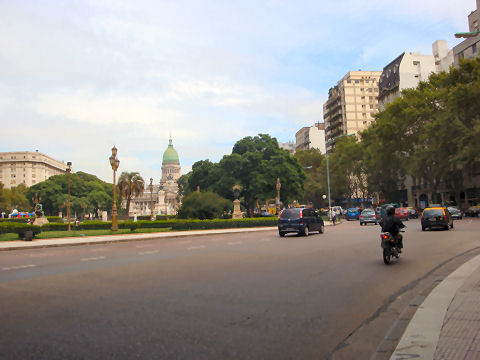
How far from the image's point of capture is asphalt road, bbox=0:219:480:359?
448 centimetres

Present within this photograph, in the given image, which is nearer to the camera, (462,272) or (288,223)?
(462,272)

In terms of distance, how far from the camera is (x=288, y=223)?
78.4 feet

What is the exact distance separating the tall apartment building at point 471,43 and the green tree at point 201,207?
3598 cm

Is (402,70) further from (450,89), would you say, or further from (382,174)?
(450,89)

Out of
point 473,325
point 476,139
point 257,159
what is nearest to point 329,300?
point 473,325

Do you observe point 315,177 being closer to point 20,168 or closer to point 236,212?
point 236,212

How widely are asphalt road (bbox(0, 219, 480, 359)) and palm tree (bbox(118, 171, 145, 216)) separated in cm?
5764

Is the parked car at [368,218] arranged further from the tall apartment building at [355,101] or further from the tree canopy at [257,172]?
the tall apartment building at [355,101]

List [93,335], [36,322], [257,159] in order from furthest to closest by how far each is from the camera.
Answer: [257,159] < [36,322] < [93,335]

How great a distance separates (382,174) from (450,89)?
1957cm

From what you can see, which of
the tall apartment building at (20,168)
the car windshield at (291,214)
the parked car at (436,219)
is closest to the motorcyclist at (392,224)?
the car windshield at (291,214)

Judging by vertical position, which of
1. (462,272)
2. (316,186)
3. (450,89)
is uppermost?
(450,89)

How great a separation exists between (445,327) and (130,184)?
2623 inches

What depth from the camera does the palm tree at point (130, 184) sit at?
68.3 metres
